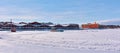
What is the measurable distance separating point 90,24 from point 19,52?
193ft

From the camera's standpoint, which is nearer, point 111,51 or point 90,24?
point 111,51

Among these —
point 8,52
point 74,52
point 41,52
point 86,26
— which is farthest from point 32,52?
point 86,26

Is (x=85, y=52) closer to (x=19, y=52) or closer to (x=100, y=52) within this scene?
(x=100, y=52)

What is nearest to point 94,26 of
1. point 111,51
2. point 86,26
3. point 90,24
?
point 90,24

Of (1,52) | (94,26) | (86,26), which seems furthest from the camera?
(86,26)

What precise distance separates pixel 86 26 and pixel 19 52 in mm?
63311

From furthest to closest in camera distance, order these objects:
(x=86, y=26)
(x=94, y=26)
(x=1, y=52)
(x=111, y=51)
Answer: (x=86, y=26), (x=94, y=26), (x=111, y=51), (x=1, y=52)

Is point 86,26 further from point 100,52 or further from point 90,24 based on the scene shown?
point 100,52

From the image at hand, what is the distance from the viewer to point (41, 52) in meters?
10.3

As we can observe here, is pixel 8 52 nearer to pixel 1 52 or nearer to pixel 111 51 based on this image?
pixel 1 52

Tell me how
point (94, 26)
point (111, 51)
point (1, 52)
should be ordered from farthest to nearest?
point (94, 26) → point (111, 51) → point (1, 52)

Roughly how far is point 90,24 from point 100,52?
190 ft

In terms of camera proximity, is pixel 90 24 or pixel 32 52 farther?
pixel 90 24

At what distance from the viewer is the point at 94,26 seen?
66.8m
